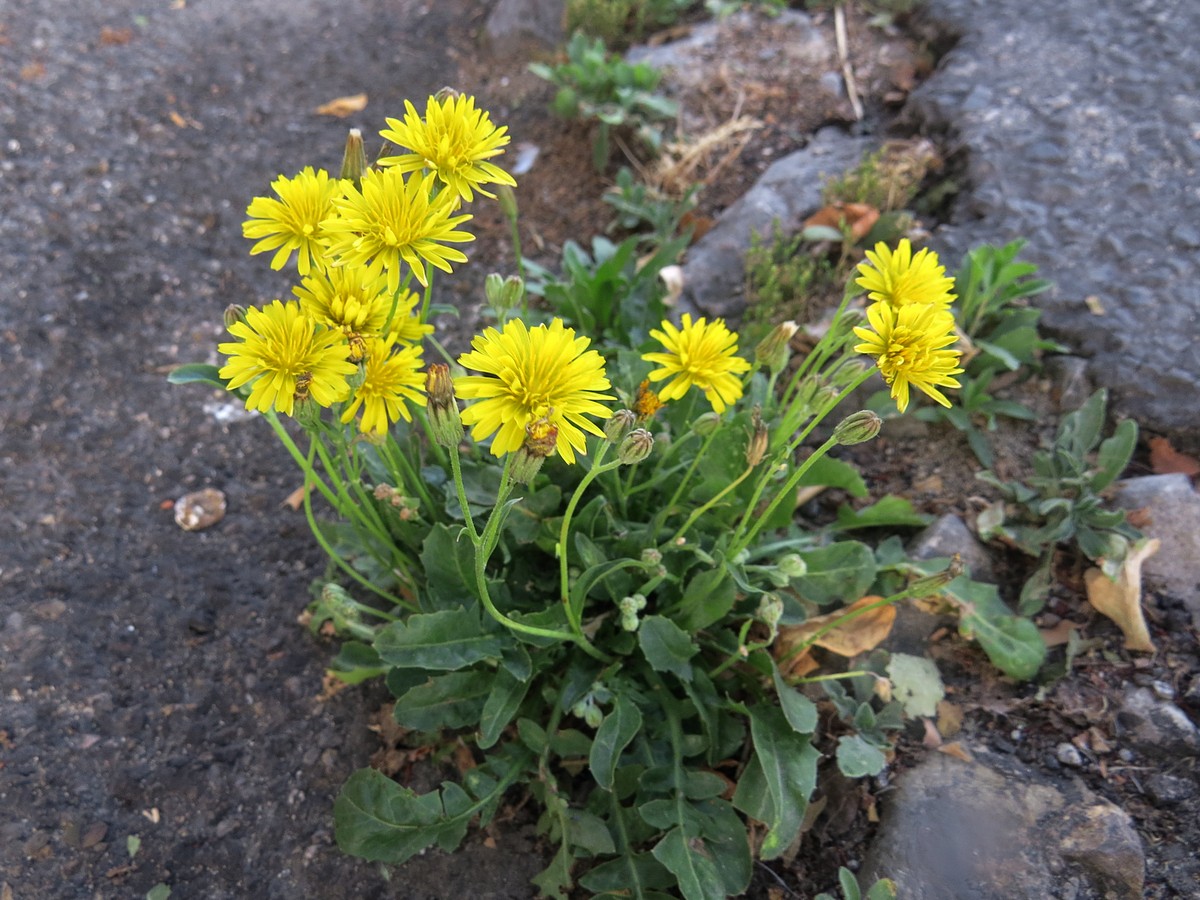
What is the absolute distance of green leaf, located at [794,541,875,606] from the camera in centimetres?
208

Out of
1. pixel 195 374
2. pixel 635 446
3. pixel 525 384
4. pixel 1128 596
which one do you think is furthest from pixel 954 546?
pixel 195 374

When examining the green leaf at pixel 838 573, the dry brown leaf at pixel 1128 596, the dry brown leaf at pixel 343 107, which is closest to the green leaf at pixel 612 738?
the green leaf at pixel 838 573

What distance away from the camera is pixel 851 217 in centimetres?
304

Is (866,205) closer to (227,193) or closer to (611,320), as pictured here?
(611,320)

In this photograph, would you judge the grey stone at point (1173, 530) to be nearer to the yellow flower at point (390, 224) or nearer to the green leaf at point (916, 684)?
the green leaf at point (916, 684)

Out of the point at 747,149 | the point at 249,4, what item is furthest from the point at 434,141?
the point at 249,4

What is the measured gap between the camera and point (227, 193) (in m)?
3.62

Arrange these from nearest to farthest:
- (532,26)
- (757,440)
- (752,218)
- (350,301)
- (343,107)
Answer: (350,301), (757,440), (752,218), (343,107), (532,26)

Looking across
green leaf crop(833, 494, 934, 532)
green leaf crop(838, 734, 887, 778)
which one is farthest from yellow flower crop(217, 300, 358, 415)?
green leaf crop(833, 494, 934, 532)

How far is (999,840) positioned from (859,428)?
1.01 m

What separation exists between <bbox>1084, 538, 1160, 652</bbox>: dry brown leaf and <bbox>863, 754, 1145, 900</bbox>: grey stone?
1.44ft

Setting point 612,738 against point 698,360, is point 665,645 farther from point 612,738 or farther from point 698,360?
point 698,360

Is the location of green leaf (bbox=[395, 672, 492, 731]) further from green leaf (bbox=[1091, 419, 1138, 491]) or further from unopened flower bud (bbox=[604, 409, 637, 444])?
green leaf (bbox=[1091, 419, 1138, 491])

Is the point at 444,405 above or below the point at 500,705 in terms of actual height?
above
